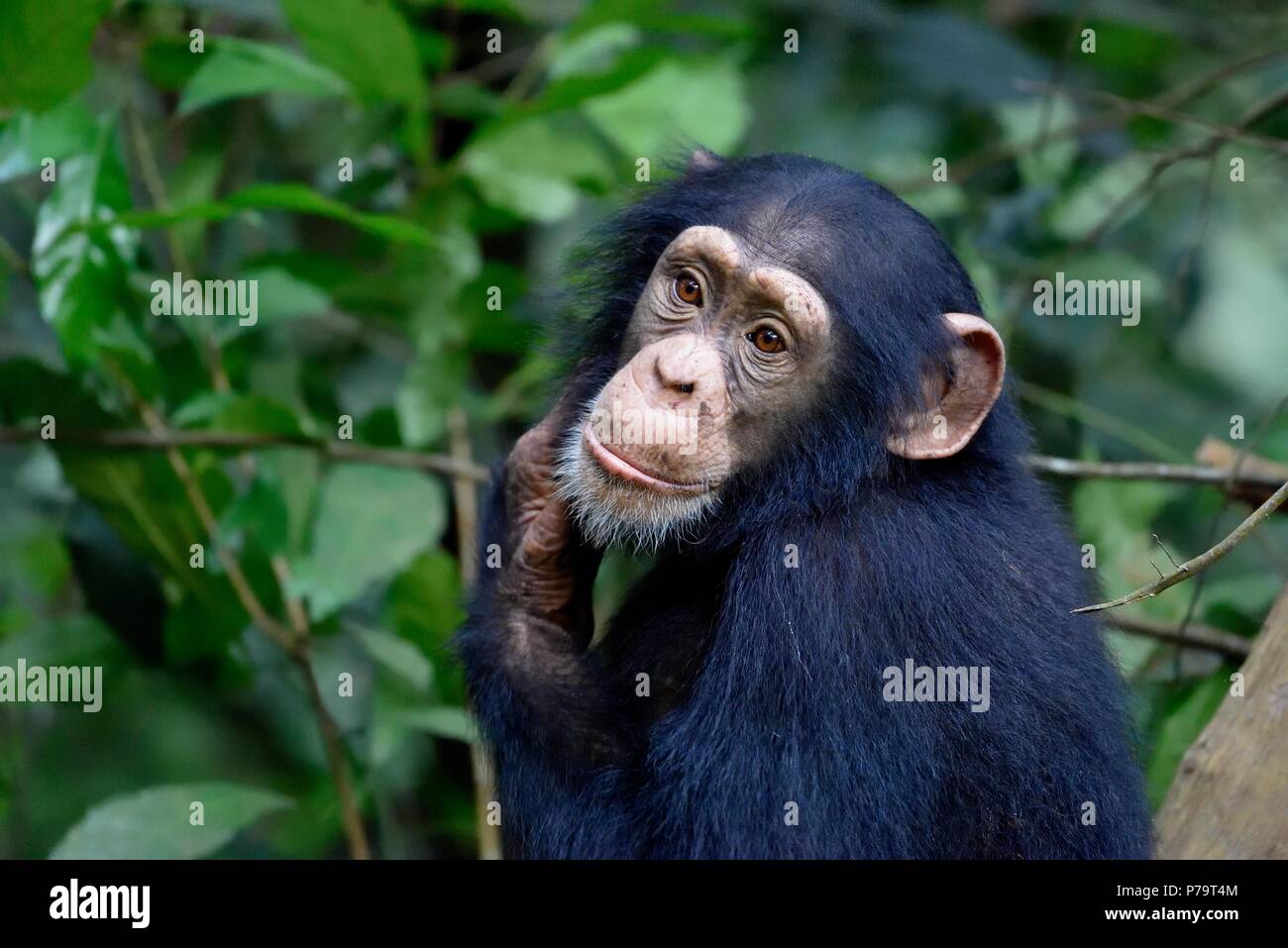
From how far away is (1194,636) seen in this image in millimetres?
5785

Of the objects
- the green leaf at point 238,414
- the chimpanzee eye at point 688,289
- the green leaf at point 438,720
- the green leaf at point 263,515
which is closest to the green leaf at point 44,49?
the green leaf at point 238,414

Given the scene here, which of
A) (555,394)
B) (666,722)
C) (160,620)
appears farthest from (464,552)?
(666,722)

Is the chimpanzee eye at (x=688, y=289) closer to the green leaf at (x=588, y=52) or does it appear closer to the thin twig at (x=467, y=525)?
the thin twig at (x=467, y=525)

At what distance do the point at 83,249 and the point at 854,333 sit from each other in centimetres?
297

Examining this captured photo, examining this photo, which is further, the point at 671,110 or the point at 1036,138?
the point at 1036,138

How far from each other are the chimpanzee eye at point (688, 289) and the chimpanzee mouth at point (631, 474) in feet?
1.91

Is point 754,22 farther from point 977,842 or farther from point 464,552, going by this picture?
point 977,842

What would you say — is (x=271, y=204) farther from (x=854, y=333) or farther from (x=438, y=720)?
(x=854, y=333)

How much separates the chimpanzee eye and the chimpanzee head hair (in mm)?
213

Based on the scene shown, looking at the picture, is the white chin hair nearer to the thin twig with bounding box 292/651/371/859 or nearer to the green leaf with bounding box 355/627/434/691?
the green leaf with bounding box 355/627/434/691

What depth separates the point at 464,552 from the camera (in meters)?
7.57

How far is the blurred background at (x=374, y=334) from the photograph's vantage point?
228 inches

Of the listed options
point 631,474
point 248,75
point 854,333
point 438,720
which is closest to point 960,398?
point 854,333

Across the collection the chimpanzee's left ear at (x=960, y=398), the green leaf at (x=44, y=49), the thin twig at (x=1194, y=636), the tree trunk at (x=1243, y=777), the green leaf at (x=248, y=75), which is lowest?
the tree trunk at (x=1243, y=777)
